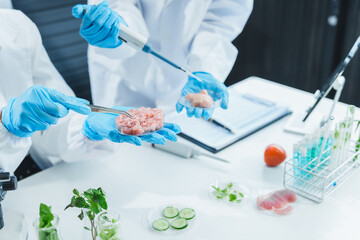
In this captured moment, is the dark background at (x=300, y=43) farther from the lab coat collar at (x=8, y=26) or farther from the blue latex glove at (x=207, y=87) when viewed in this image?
the lab coat collar at (x=8, y=26)

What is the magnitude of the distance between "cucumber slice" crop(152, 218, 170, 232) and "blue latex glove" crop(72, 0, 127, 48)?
67 centimetres

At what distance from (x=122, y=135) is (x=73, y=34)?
2.96 feet

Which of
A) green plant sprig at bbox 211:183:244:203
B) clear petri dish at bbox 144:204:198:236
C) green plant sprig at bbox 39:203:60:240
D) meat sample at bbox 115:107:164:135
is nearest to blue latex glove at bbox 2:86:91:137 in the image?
meat sample at bbox 115:107:164:135

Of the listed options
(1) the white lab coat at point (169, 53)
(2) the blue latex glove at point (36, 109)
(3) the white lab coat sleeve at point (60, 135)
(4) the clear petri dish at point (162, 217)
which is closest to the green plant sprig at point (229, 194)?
(4) the clear petri dish at point (162, 217)

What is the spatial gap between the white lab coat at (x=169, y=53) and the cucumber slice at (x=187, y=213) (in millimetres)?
775

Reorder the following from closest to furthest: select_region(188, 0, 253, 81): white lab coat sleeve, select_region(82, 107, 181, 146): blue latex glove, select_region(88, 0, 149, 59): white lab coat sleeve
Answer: select_region(82, 107, 181, 146): blue latex glove
select_region(88, 0, 149, 59): white lab coat sleeve
select_region(188, 0, 253, 81): white lab coat sleeve

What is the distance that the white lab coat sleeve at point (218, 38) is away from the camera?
2006 millimetres

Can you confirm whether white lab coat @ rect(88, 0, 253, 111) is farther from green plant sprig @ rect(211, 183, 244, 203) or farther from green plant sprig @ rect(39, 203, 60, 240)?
green plant sprig @ rect(39, 203, 60, 240)

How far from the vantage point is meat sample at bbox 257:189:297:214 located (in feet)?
4.71

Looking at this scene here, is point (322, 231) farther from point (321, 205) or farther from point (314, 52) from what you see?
point (314, 52)

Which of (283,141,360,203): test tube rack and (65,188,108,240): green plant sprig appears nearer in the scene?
(65,188,108,240): green plant sprig

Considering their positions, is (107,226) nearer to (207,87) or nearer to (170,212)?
(170,212)

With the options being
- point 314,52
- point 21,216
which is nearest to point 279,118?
point 21,216

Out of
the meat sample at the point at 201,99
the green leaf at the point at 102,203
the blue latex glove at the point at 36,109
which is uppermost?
the blue latex glove at the point at 36,109
